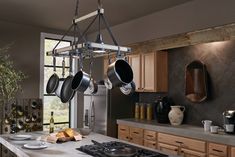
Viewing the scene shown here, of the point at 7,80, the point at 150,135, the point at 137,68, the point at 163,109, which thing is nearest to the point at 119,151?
the point at 150,135

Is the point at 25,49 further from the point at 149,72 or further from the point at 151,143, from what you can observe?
the point at 151,143

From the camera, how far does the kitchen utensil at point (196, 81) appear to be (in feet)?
12.2

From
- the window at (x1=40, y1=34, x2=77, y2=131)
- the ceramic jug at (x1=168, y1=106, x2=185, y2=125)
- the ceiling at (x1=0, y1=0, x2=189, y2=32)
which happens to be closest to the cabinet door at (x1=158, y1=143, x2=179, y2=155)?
the ceramic jug at (x1=168, y1=106, x2=185, y2=125)

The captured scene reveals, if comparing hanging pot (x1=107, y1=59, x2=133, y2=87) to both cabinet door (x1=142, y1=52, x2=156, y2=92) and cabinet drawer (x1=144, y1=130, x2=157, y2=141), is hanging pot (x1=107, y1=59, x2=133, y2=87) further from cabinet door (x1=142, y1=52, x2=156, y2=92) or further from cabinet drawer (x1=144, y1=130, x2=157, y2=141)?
cabinet door (x1=142, y1=52, x2=156, y2=92)

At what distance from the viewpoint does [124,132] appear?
4.40 meters

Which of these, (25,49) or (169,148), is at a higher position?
(25,49)

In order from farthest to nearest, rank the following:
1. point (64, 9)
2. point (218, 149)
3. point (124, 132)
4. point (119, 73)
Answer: point (124, 132), point (64, 9), point (218, 149), point (119, 73)

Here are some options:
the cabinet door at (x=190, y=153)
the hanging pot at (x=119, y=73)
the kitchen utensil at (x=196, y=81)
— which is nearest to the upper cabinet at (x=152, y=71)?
the kitchen utensil at (x=196, y=81)

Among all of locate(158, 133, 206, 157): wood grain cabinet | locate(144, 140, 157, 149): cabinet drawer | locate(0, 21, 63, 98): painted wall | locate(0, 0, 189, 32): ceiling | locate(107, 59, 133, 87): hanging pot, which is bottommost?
locate(144, 140, 157, 149): cabinet drawer

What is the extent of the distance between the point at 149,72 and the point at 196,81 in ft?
2.63

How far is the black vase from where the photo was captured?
13.2 ft

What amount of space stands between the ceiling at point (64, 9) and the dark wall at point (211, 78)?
→ 2.61 feet

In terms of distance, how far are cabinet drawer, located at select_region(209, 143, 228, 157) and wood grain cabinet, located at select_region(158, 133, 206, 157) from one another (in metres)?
0.10

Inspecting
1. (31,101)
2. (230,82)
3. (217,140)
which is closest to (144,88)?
(230,82)
